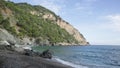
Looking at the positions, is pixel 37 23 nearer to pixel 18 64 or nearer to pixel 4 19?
pixel 4 19

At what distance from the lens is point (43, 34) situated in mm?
178625

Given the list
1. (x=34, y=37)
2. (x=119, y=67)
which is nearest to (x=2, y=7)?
(x=34, y=37)

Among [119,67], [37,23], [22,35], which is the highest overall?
→ [37,23]

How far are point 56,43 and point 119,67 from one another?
490 ft

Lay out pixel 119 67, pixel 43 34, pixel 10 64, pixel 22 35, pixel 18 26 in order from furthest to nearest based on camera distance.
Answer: pixel 43 34 → pixel 18 26 → pixel 22 35 → pixel 119 67 → pixel 10 64

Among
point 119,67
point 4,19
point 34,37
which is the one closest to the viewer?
point 119,67

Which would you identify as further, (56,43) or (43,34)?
(56,43)

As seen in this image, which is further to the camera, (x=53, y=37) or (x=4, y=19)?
(x=53, y=37)

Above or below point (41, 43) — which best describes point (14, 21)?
above

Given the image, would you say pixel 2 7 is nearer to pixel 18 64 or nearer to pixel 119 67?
pixel 119 67

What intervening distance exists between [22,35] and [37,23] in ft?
185

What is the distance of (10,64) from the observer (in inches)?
770

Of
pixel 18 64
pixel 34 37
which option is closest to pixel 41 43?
pixel 34 37

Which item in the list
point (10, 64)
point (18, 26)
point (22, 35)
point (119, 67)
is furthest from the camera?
point (18, 26)
